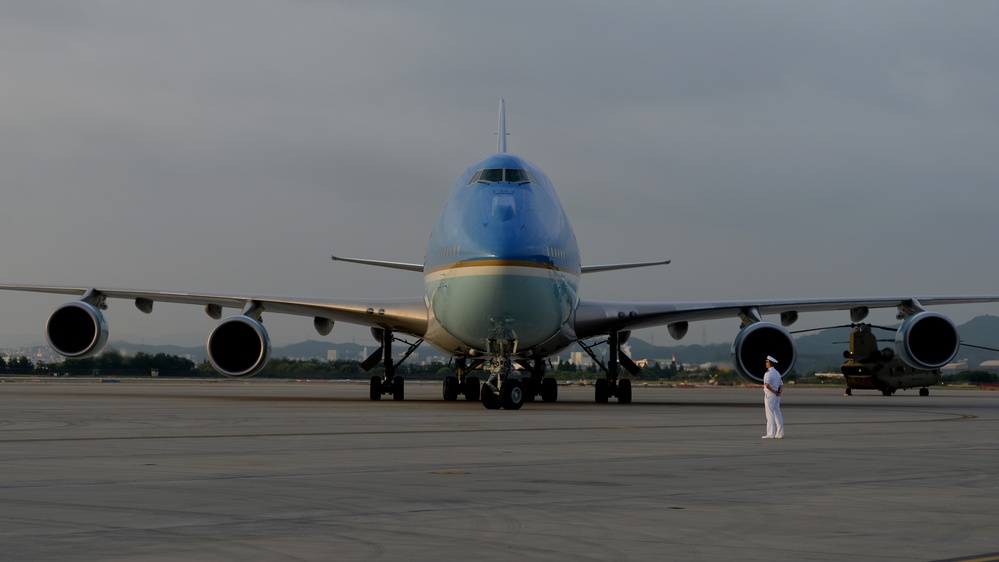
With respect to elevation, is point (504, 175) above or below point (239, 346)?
above

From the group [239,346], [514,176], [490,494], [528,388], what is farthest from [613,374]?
[490,494]

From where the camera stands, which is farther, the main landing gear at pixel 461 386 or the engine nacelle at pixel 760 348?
the main landing gear at pixel 461 386

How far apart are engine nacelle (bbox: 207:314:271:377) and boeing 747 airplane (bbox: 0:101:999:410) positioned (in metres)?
0.03

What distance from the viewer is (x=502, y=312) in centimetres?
2495

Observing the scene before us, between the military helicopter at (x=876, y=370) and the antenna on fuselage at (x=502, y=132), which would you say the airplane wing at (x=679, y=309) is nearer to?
the antenna on fuselage at (x=502, y=132)

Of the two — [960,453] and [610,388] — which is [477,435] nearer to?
[960,453]

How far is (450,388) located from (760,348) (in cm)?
833

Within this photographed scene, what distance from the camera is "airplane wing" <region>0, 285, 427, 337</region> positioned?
96.9 feet

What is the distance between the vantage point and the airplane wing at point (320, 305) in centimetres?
2955

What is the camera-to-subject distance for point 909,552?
6.44m

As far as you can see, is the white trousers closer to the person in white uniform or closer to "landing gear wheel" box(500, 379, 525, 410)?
the person in white uniform

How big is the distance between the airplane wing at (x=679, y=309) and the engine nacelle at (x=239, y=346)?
24.5 ft

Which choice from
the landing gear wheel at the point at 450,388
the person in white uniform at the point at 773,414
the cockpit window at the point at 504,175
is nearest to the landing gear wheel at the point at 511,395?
the cockpit window at the point at 504,175

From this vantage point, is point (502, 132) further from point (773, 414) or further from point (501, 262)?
point (773, 414)
